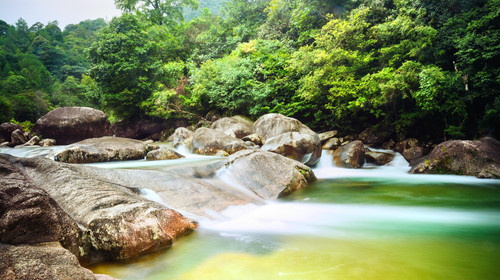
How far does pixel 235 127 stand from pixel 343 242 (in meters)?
10.3

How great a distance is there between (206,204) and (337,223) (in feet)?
7.86

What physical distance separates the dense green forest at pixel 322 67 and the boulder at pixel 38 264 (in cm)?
1174

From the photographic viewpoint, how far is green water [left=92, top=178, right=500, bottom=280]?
2740mm

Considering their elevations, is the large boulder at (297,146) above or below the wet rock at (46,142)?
below

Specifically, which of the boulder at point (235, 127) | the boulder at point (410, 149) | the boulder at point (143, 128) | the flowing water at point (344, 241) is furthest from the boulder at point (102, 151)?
the boulder at point (143, 128)

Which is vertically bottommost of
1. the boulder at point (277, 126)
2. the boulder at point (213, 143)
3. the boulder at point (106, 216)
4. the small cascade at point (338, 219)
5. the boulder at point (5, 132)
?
the small cascade at point (338, 219)

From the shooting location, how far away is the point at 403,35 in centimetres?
1196

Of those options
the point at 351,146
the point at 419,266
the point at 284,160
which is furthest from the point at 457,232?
the point at 351,146

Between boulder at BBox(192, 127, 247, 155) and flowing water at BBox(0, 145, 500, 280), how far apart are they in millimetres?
4650

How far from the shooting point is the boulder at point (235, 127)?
43.0ft

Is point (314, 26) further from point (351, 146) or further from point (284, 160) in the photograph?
point (284, 160)

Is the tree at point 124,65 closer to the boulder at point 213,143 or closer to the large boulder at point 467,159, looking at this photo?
the boulder at point 213,143

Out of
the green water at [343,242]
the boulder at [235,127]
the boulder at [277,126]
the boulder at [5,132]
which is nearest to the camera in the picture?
the green water at [343,242]

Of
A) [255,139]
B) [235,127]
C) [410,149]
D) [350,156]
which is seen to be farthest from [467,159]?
[235,127]
